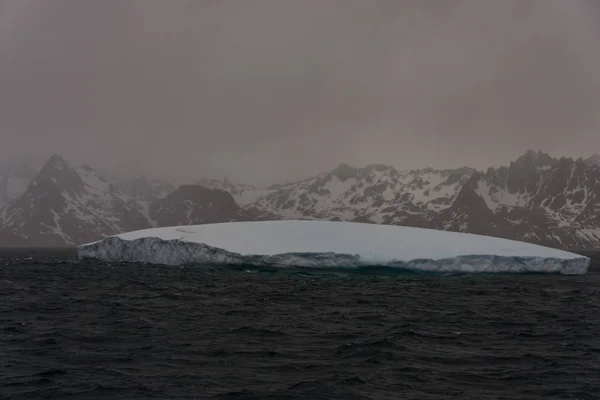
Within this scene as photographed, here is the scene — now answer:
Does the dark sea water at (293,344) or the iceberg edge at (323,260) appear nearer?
the dark sea water at (293,344)

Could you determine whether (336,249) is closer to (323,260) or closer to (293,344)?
(323,260)

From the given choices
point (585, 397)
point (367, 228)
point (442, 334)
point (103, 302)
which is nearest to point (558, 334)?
point (442, 334)

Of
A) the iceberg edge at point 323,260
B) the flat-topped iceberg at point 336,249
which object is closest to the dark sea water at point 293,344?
the iceberg edge at point 323,260

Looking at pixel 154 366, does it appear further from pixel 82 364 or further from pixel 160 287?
pixel 160 287

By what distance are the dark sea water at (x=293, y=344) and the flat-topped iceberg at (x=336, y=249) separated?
11.9 meters

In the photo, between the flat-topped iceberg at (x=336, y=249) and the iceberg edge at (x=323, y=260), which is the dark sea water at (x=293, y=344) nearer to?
the iceberg edge at (x=323, y=260)

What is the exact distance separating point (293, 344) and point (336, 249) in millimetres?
30255

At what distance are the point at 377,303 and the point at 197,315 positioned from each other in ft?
34.3

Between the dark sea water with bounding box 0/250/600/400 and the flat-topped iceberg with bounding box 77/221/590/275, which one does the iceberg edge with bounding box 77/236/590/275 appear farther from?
the dark sea water with bounding box 0/250/600/400

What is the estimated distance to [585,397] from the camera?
14617 mm

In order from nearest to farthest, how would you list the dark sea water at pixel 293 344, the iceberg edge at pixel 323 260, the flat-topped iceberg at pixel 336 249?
the dark sea water at pixel 293 344 < the iceberg edge at pixel 323 260 < the flat-topped iceberg at pixel 336 249

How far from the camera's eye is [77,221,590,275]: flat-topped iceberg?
50.2 meters

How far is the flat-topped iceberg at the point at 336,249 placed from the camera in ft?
165

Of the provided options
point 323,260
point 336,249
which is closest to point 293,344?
point 323,260
